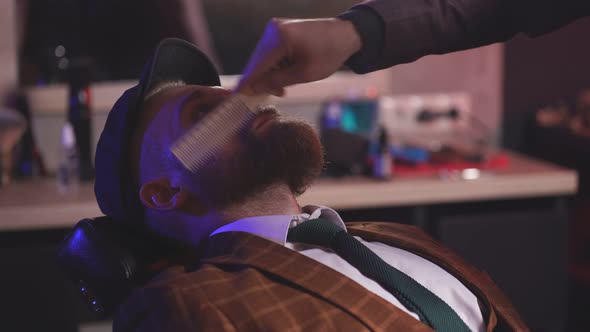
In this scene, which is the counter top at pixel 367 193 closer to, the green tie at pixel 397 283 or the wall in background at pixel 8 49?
the wall in background at pixel 8 49

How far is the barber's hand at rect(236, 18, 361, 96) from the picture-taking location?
3.66 ft

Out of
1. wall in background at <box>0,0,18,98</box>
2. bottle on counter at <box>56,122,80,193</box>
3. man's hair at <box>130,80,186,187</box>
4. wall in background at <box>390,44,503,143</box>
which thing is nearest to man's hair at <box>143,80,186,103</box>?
man's hair at <box>130,80,186,187</box>

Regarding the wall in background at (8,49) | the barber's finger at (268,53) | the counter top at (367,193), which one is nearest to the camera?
the barber's finger at (268,53)

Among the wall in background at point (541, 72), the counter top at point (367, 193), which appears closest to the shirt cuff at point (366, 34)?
the counter top at point (367, 193)

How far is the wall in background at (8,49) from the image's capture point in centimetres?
313

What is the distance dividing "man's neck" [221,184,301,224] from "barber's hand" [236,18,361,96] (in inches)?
16.4

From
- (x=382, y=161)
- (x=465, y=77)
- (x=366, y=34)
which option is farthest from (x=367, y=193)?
(x=366, y=34)

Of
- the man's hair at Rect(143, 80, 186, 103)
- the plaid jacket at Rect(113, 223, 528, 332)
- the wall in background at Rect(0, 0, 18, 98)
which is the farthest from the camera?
the wall in background at Rect(0, 0, 18, 98)

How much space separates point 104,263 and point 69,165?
1617 mm

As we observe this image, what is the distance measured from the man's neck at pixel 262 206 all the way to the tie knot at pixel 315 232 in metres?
0.07

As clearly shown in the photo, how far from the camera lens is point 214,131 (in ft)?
4.74

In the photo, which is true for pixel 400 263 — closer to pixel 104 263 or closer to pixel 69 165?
pixel 104 263

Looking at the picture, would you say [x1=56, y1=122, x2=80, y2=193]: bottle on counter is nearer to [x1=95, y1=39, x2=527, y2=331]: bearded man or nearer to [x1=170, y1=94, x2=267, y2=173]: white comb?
[x1=95, y1=39, x2=527, y2=331]: bearded man

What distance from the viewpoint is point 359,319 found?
4.30ft
